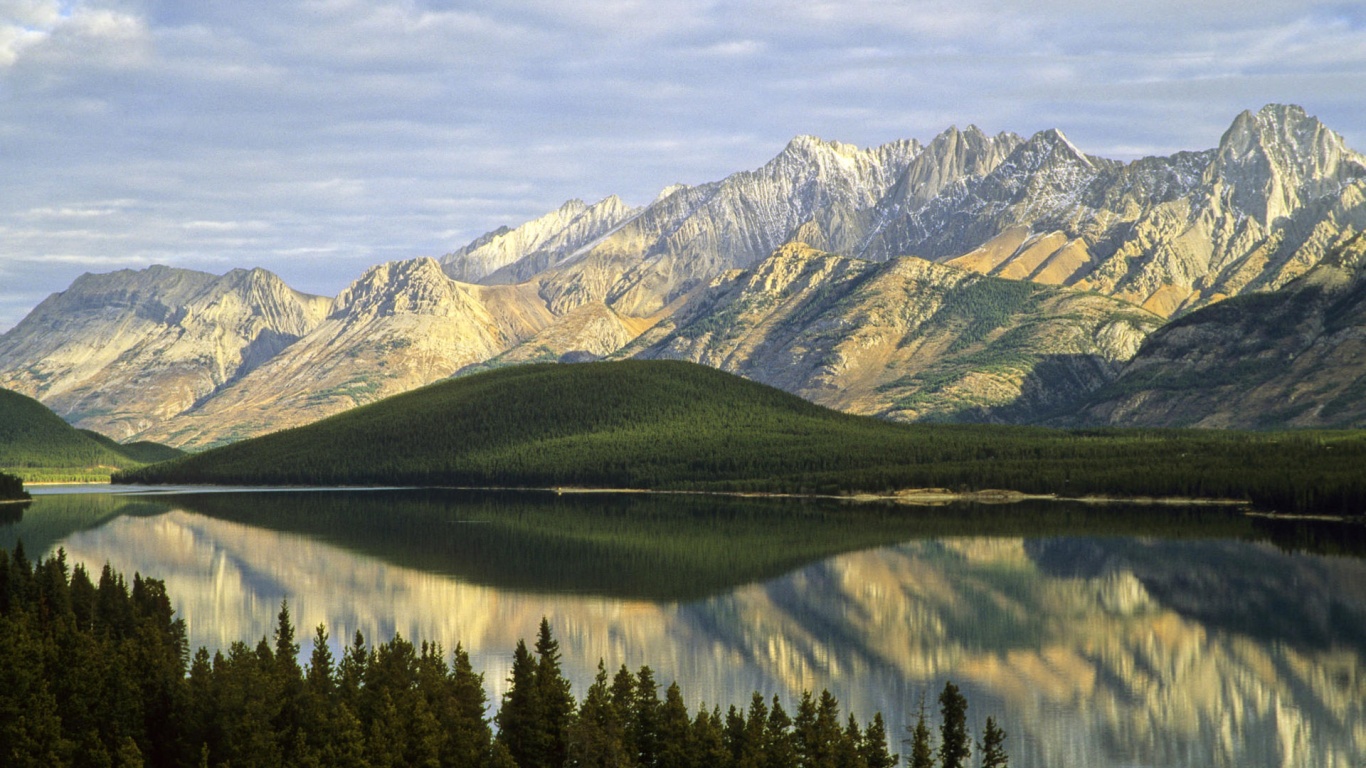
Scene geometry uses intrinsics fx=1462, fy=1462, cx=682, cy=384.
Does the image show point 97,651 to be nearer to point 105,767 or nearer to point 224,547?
point 105,767

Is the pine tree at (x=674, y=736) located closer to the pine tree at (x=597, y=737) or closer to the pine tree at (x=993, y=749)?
the pine tree at (x=597, y=737)

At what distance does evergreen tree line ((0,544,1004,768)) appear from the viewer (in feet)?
238

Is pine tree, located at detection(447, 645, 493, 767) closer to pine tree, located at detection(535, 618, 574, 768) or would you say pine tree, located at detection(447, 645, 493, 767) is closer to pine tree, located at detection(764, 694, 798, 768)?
pine tree, located at detection(535, 618, 574, 768)

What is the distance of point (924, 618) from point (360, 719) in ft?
225

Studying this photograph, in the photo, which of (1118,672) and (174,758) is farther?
(1118,672)

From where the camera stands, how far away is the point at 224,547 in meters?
198

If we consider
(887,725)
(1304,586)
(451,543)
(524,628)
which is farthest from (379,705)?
(451,543)

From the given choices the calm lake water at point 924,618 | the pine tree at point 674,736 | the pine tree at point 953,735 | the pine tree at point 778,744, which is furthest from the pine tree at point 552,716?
the pine tree at point 953,735

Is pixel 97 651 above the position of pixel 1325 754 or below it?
above

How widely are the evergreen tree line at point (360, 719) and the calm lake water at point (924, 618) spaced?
16.3 m

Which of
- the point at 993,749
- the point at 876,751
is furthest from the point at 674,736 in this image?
the point at 993,749

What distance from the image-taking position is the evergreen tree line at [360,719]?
238 ft

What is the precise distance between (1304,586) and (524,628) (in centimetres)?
8247

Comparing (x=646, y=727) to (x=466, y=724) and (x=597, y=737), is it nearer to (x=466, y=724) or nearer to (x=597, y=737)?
(x=597, y=737)
